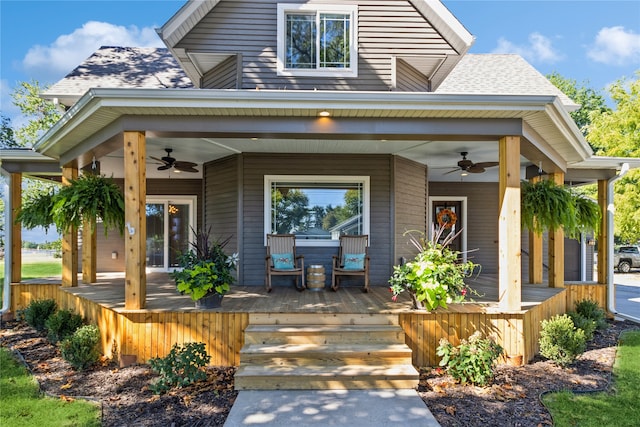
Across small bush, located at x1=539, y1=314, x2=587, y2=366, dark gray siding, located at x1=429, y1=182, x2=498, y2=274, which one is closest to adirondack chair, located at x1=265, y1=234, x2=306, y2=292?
small bush, located at x1=539, y1=314, x2=587, y2=366

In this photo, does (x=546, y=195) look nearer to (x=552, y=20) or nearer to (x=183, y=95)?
(x=183, y=95)

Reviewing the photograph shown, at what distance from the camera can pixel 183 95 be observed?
378cm

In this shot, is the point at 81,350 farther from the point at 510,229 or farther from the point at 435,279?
the point at 510,229

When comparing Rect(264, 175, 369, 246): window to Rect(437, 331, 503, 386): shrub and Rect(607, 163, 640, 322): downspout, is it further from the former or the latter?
Rect(607, 163, 640, 322): downspout

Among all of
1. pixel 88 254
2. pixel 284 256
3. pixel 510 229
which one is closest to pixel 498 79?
pixel 510 229

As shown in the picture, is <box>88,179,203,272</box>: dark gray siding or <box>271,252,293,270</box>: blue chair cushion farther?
<box>88,179,203,272</box>: dark gray siding

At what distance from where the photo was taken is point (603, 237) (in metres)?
6.84

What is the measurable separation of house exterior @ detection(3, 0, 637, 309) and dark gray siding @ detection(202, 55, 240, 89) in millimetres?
32

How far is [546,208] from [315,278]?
3.35m

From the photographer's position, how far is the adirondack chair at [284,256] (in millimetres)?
5875

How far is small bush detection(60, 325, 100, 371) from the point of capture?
157 inches

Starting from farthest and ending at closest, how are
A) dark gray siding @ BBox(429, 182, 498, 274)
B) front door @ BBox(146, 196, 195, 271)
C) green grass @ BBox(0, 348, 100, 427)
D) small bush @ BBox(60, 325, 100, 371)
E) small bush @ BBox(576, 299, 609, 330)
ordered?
1. dark gray siding @ BBox(429, 182, 498, 274)
2. front door @ BBox(146, 196, 195, 271)
3. small bush @ BBox(576, 299, 609, 330)
4. small bush @ BBox(60, 325, 100, 371)
5. green grass @ BBox(0, 348, 100, 427)

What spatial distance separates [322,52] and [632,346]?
6.34m

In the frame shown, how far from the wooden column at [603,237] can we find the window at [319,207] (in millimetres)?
A: 4395
